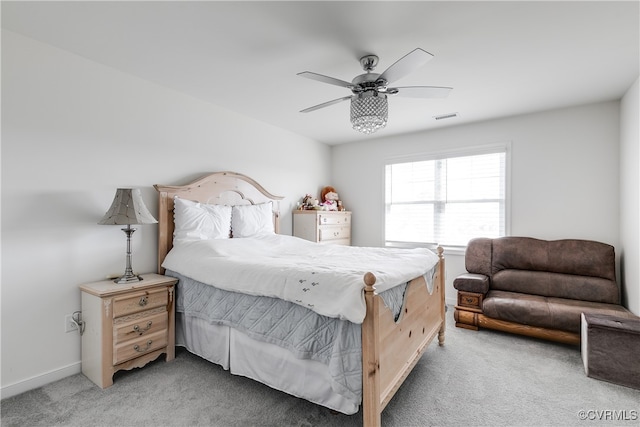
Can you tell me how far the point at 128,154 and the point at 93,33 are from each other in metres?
0.94

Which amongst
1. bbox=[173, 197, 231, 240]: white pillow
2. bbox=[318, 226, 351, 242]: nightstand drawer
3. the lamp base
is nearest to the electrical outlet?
the lamp base

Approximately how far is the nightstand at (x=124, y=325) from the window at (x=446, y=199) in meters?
3.35

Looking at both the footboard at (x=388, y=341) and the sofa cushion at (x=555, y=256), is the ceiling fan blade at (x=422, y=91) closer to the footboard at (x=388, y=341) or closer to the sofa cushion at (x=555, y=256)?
the footboard at (x=388, y=341)

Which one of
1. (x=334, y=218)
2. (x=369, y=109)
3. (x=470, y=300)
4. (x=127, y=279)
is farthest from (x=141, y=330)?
(x=470, y=300)

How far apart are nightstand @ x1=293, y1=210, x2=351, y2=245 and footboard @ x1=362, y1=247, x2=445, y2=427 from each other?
6.71ft

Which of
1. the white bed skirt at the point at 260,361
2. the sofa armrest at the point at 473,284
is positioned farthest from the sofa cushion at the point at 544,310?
the white bed skirt at the point at 260,361

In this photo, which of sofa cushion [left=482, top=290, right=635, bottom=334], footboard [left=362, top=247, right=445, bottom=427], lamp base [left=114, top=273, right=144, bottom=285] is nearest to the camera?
footboard [left=362, top=247, right=445, bottom=427]

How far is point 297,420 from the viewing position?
176 centimetres

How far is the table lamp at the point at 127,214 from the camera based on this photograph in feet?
7.42

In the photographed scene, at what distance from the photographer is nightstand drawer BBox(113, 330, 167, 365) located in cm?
217

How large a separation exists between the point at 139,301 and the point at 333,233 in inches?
111

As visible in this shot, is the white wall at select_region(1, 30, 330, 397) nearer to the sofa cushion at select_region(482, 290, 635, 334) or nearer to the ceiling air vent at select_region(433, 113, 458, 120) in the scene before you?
the ceiling air vent at select_region(433, 113, 458, 120)

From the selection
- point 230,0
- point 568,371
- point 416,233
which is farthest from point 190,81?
point 568,371

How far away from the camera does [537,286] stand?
3.27m
